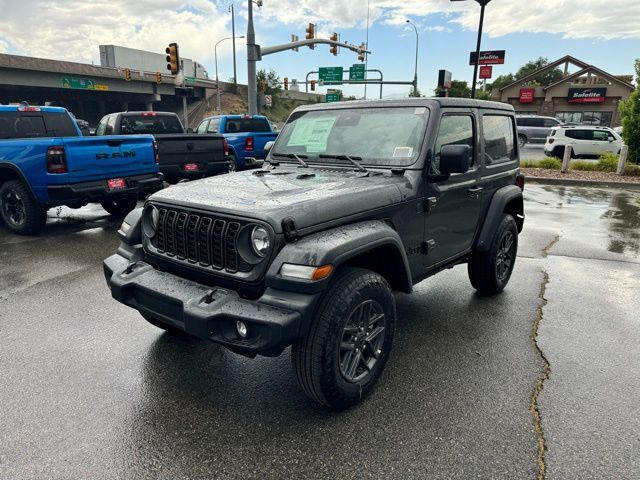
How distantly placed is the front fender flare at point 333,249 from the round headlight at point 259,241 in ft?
0.33

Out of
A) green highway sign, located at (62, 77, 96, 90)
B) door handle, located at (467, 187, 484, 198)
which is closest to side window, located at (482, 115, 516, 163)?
door handle, located at (467, 187, 484, 198)

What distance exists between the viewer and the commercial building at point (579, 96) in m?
45.6

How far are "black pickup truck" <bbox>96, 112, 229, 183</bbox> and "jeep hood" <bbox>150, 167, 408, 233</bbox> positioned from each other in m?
6.40

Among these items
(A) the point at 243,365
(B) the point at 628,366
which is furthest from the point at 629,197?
(A) the point at 243,365

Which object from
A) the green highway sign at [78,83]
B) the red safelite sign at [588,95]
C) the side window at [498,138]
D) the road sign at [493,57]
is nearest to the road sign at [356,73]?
the road sign at [493,57]

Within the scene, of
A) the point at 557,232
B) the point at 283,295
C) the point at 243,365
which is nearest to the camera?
the point at 283,295

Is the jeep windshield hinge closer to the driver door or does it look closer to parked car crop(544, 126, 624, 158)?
the driver door

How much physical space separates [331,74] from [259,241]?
42233 millimetres

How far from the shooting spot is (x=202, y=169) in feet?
32.3

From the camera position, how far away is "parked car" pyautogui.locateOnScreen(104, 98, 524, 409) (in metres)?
2.44

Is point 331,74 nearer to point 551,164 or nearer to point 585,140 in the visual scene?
point 585,140

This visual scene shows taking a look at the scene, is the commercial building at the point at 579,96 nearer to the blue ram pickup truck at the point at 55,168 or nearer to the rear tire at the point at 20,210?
the blue ram pickup truck at the point at 55,168

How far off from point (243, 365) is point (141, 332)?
1090mm

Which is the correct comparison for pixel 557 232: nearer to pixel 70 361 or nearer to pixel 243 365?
pixel 243 365
